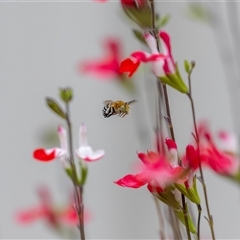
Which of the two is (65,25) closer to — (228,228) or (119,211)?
Answer: (119,211)

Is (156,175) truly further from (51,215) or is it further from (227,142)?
(51,215)

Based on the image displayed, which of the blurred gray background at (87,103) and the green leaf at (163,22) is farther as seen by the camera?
the blurred gray background at (87,103)

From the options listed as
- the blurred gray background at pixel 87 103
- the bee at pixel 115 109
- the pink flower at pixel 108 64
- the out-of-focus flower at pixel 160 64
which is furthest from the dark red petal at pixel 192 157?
the blurred gray background at pixel 87 103

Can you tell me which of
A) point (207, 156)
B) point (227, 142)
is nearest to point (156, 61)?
point (207, 156)

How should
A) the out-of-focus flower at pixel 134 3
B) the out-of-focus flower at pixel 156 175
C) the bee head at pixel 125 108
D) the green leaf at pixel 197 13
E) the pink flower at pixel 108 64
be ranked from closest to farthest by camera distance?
the out-of-focus flower at pixel 156 175, the out-of-focus flower at pixel 134 3, the bee head at pixel 125 108, the pink flower at pixel 108 64, the green leaf at pixel 197 13

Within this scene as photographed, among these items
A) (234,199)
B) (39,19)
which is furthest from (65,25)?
(234,199)

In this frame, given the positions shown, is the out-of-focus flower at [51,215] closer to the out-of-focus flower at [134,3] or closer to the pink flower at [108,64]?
the pink flower at [108,64]
